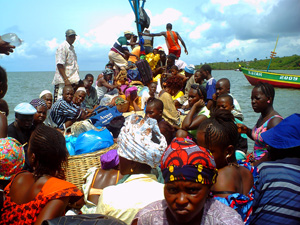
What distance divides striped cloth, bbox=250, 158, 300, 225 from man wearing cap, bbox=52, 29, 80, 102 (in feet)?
17.0

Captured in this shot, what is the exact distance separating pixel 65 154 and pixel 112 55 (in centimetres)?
762

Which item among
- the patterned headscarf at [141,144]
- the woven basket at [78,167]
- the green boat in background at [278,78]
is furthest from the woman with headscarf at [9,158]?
the green boat in background at [278,78]

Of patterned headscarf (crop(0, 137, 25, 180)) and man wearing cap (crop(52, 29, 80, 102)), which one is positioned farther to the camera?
man wearing cap (crop(52, 29, 80, 102))

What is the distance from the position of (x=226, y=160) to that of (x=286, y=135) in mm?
490

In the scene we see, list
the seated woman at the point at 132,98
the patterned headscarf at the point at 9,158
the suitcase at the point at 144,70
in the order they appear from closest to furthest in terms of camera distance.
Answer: the patterned headscarf at the point at 9,158
the seated woman at the point at 132,98
the suitcase at the point at 144,70

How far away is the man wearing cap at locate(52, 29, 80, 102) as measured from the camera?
613 centimetres

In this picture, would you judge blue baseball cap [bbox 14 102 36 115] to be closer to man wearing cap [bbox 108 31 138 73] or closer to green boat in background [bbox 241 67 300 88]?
man wearing cap [bbox 108 31 138 73]

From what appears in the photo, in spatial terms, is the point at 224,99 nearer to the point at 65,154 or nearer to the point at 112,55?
the point at 65,154

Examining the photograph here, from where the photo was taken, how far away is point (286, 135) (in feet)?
6.51

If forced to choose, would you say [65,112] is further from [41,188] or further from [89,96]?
[41,188]

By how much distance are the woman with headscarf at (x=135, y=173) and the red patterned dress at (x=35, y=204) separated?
262mm

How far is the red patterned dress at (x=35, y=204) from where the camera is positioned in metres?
1.81

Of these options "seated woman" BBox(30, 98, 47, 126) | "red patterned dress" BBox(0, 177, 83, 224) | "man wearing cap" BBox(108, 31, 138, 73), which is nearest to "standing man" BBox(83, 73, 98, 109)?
"man wearing cap" BBox(108, 31, 138, 73)

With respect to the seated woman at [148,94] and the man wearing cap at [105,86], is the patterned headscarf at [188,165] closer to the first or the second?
the seated woman at [148,94]
